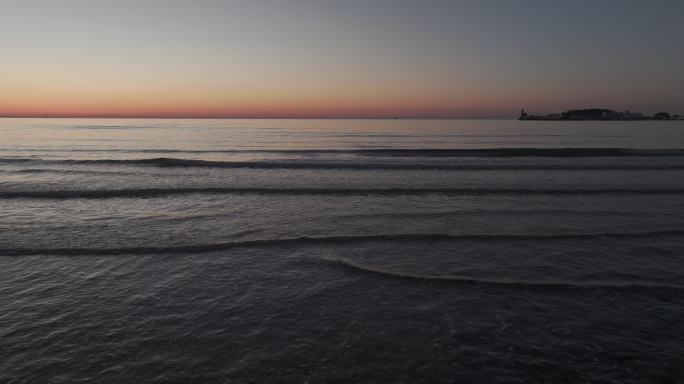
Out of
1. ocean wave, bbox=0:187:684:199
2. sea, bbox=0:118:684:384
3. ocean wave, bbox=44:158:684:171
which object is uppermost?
ocean wave, bbox=44:158:684:171

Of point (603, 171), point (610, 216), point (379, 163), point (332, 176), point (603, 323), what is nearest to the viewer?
point (603, 323)

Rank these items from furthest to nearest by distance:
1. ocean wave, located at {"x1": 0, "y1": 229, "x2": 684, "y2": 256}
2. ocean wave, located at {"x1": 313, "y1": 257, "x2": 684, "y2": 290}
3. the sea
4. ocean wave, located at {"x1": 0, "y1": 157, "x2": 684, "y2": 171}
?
ocean wave, located at {"x1": 0, "y1": 157, "x2": 684, "y2": 171}, ocean wave, located at {"x1": 0, "y1": 229, "x2": 684, "y2": 256}, ocean wave, located at {"x1": 313, "y1": 257, "x2": 684, "y2": 290}, the sea

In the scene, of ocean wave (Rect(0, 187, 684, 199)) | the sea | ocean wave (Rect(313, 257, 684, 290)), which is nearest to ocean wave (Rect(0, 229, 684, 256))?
the sea

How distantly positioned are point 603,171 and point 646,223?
56.2 ft

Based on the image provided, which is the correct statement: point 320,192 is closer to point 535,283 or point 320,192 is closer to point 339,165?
point 339,165

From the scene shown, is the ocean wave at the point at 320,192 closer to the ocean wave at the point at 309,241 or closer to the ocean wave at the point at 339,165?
the ocean wave at the point at 309,241

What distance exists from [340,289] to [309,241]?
3625 mm

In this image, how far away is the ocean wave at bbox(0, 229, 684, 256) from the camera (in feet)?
32.4

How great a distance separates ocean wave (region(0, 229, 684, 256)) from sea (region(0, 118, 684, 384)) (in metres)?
0.08

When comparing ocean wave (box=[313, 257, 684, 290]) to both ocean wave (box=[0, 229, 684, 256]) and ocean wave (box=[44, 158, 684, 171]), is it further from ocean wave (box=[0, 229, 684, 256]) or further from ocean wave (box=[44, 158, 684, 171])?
ocean wave (box=[44, 158, 684, 171])

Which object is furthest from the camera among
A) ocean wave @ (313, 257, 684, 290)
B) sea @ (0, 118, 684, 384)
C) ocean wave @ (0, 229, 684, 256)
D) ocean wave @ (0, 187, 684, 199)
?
ocean wave @ (0, 187, 684, 199)

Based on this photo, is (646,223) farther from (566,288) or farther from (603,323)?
(603,323)

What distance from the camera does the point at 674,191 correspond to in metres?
19.4

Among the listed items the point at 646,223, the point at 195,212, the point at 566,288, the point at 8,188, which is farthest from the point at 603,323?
the point at 8,188
